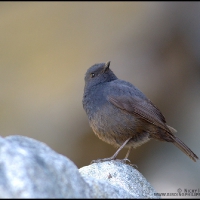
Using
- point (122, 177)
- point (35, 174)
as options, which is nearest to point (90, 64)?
point (122, 177)

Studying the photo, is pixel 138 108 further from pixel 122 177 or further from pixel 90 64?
pixel 90 64

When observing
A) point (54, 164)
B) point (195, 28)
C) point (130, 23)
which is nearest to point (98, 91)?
point (54, 164)

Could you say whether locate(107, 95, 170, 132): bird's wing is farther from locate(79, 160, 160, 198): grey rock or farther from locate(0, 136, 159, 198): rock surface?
locate(0, 136, 159, 198): rock surface

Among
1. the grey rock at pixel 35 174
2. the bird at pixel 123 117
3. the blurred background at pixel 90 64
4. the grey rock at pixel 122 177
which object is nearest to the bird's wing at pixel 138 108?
the bird at pixel 123 117

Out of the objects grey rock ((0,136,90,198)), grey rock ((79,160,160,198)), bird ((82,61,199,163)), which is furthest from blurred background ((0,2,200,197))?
grey rock ((0,136,90,198))

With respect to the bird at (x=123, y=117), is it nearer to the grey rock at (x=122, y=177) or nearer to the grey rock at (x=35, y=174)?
the grey rock at (x=122, y=177)

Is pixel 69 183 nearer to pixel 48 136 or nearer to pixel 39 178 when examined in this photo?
pixel 39 178
